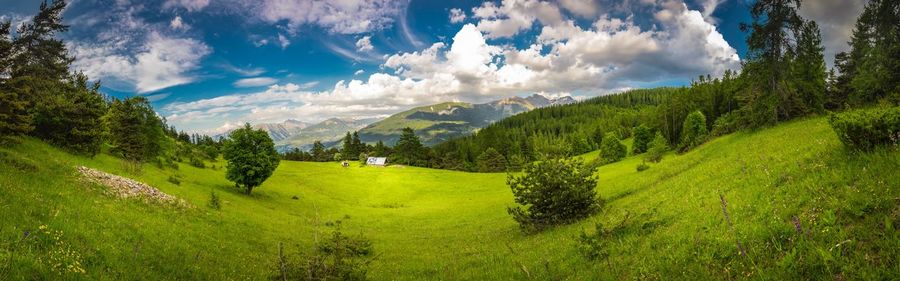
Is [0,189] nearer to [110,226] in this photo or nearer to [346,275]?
[110,226]

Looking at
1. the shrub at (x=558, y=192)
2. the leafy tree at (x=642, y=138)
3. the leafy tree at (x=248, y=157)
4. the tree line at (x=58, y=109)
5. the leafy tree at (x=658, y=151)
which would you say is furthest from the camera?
the leafy tree at (x=642, y=138)

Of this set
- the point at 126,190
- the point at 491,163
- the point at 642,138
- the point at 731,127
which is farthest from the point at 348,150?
the point at 731,127

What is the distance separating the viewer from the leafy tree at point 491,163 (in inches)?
5202

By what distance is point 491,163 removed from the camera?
134 m

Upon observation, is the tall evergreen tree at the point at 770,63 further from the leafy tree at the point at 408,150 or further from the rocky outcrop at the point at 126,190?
the leafy tree at the point at 408,150

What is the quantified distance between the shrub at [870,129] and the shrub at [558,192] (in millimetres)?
11226

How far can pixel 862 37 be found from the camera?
65.8m

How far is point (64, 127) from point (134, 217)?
31999 millimetres

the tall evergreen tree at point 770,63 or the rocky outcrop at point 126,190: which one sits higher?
the tall evergreen tree at point 770,63

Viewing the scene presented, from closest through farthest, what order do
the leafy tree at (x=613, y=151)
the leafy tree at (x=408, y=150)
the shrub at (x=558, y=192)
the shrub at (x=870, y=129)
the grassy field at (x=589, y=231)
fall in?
the grassy field at (x=589, y=231) < the shrub at (x=870, y=129) < the shrub at (x=558, y=192) < the leafy tree at (x=613, y=151) < the leafy tree at (x=408, y=150)

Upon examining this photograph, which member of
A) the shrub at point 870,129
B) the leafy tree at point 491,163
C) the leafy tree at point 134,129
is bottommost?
the leafy tree at point 491,163

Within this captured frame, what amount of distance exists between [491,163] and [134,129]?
327 ft

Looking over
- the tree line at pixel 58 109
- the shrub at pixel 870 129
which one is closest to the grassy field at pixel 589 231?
the shrub at pixel 870 129

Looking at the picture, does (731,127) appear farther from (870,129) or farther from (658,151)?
(870,129)
